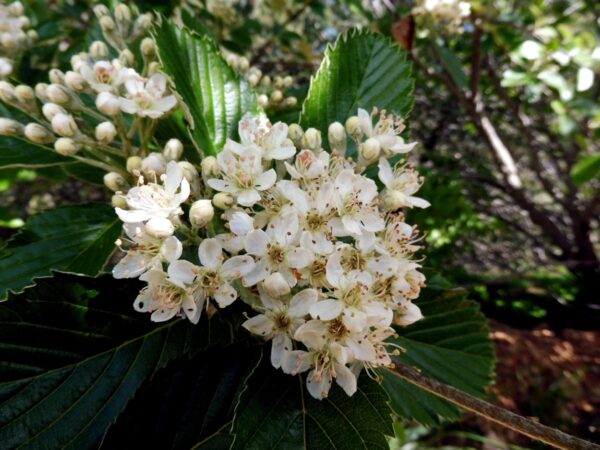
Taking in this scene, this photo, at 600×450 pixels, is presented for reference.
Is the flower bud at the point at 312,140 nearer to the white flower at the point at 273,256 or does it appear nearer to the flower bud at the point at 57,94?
the white flower at the point at 273,256

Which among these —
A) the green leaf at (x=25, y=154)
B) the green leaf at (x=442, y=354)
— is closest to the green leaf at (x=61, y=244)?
the green leaf at (x=25, y=154)

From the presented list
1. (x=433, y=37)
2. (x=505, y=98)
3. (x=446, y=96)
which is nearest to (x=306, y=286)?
(x=433, y=37)

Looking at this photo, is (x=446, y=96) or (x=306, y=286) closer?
(x=306, y=286)

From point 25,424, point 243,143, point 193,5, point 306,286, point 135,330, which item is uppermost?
point 193,5

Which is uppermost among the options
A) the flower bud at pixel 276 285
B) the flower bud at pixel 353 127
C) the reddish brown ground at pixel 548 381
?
the flower bud at pixel 353 127

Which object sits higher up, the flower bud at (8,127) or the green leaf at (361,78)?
the green leaf at (361,78)

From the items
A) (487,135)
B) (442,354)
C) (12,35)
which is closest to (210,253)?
(442,354)

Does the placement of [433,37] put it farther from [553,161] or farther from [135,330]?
[553,161]

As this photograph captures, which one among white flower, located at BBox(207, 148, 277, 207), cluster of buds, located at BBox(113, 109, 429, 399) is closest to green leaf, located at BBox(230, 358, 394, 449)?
cluster of buds, located at BBox(113, 109, 429, 399)
